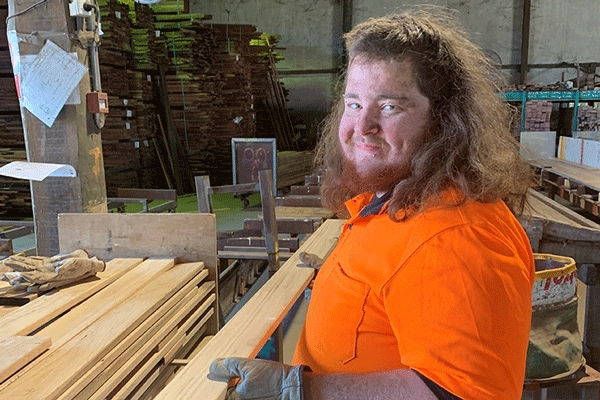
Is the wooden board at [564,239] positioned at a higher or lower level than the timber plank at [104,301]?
lower

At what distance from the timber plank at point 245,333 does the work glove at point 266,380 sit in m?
0.08

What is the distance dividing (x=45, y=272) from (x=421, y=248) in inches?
71.4

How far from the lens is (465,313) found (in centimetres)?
107

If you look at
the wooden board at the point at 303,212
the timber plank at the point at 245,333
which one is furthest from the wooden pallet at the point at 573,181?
the timber plank at the point at 245,333

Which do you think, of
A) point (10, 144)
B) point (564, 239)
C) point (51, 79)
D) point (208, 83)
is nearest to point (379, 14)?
point (208, 83)

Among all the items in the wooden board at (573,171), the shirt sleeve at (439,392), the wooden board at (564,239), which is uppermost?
the shirt sleeve at (439,392)

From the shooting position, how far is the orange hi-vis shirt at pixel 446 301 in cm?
107

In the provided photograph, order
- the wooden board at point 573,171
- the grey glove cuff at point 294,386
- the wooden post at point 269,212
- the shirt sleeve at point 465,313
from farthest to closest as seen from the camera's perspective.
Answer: the wooden board at point 573,171 < the wooden post at point 269,212 < the grey glove cuff at point 294,386 < the shirt sleeve at point 465,313

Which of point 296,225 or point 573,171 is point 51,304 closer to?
point 296,225

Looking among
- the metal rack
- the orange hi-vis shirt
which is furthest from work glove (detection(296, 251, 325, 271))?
the metal rack

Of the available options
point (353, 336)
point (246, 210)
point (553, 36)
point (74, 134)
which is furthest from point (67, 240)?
point (553, 36)

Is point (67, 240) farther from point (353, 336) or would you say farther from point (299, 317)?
point (299, 317)

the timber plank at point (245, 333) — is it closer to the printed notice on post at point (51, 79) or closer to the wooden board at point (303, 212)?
the printed notice on post at point (51, 79)

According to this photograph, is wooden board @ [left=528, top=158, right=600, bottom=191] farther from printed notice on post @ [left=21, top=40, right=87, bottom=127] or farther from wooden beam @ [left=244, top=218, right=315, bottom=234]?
printed notice on post @ [left=21, top=40, right=87, bottom=127]
